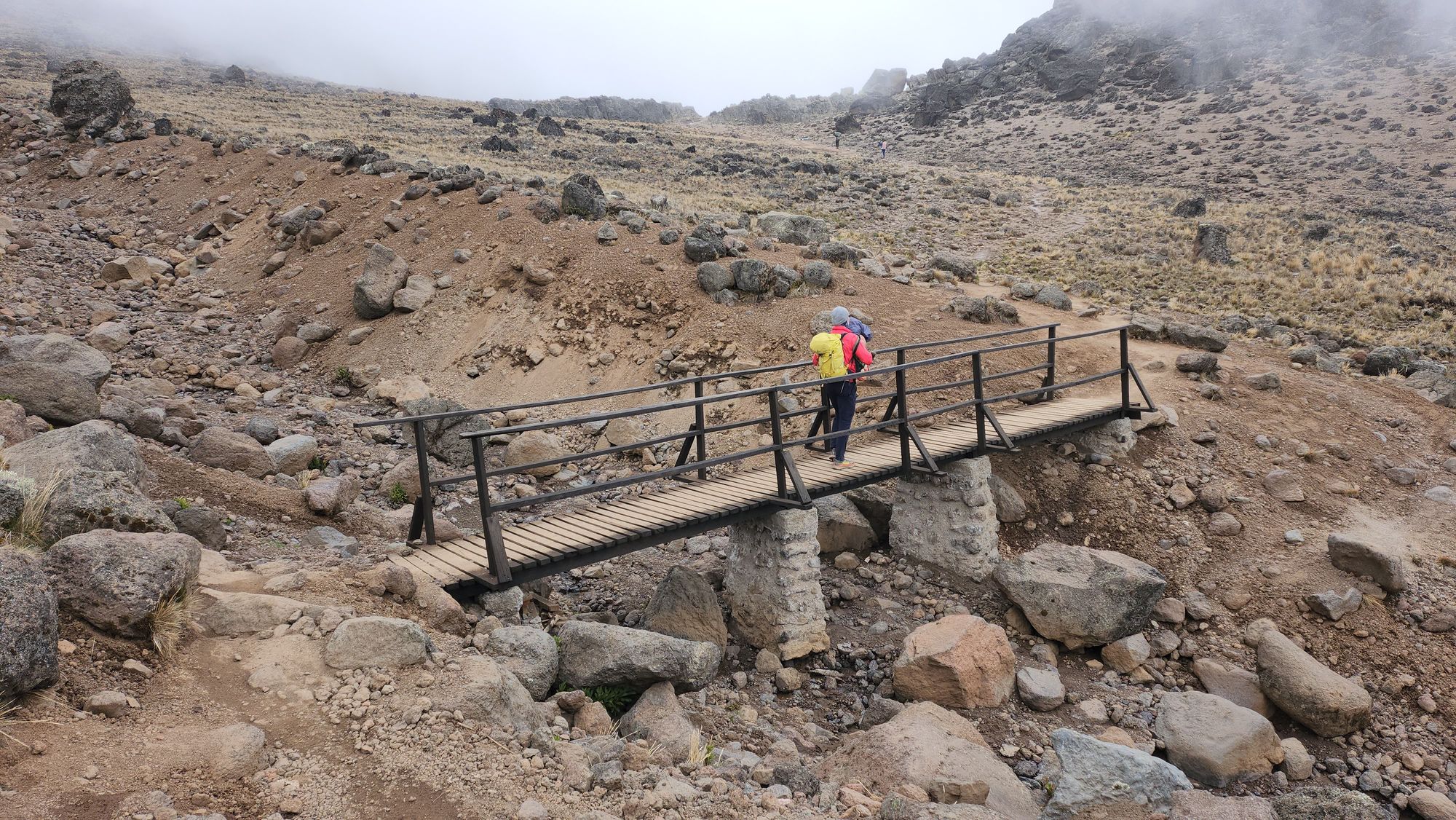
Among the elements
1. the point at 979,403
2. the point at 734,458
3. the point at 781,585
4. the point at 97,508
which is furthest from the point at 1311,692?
the point at 97,508

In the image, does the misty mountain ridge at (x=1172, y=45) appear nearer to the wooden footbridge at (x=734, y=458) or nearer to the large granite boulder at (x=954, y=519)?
the wooden footbridge at (x=734, y=458)

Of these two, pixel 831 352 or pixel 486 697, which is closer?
pixel 486 697

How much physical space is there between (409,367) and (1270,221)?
2968 cm

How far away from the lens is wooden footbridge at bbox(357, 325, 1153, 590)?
6.07 metres

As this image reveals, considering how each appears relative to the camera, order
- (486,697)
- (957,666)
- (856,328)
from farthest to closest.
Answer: (856,328), (957,666), (486,697)

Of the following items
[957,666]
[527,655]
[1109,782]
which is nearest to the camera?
[1109,782]

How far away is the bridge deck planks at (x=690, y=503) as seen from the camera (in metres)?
6.23

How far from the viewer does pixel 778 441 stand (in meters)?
7.37

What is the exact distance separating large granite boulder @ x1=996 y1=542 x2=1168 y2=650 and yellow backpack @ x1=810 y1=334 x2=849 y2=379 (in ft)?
9.31

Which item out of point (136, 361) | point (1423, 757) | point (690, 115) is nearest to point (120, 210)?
point (136, 361)

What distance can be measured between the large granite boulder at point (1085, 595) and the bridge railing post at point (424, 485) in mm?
5791

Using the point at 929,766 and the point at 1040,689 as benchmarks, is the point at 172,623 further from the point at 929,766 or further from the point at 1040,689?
the point at 1040,689

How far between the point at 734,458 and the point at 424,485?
105 inches

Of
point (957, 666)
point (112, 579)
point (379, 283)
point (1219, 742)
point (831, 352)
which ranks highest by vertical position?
point (379, 283)
